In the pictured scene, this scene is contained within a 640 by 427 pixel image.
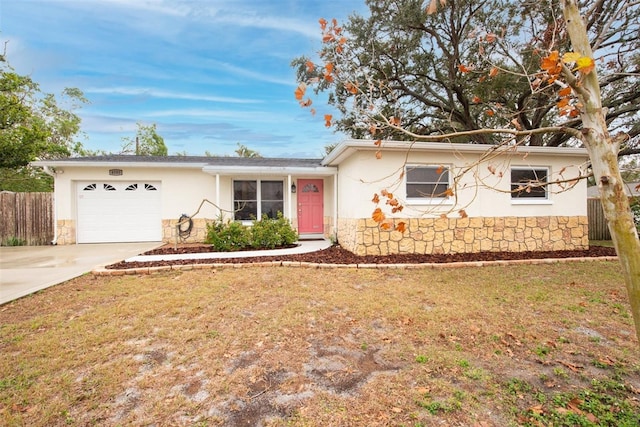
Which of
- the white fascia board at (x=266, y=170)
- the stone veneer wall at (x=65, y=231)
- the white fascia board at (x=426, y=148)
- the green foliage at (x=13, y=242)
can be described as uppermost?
the white fascia board at (x=426, y=148)

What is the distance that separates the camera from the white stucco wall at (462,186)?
8.12 meters

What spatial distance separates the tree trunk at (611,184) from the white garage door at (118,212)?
467 inches

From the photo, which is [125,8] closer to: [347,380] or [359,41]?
[359,41]

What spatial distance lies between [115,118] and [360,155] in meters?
24.8

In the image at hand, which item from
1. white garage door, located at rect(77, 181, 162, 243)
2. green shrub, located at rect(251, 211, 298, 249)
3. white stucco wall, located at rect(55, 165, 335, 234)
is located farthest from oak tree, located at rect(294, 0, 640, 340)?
white garage door, located at rect(77, 181, 162, 243)

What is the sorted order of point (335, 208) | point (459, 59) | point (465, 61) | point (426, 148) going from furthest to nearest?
point (465, 61) < point (459, 59) < point (335, 208) < point (426, 148)

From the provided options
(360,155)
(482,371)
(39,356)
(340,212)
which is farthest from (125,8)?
(482,371)

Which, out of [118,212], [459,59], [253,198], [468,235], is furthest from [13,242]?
[459,59]

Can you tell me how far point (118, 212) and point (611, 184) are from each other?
12.7 metres

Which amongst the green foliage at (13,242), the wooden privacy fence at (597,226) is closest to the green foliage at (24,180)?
the green foliage at (13,242)

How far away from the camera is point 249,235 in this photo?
9.31 metres

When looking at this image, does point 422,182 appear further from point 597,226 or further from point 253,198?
point 597,226

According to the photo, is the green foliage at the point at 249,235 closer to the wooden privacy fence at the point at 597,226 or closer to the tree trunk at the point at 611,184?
the tree trunk at the point at 611,184

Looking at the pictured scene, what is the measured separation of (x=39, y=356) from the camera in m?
3.09
